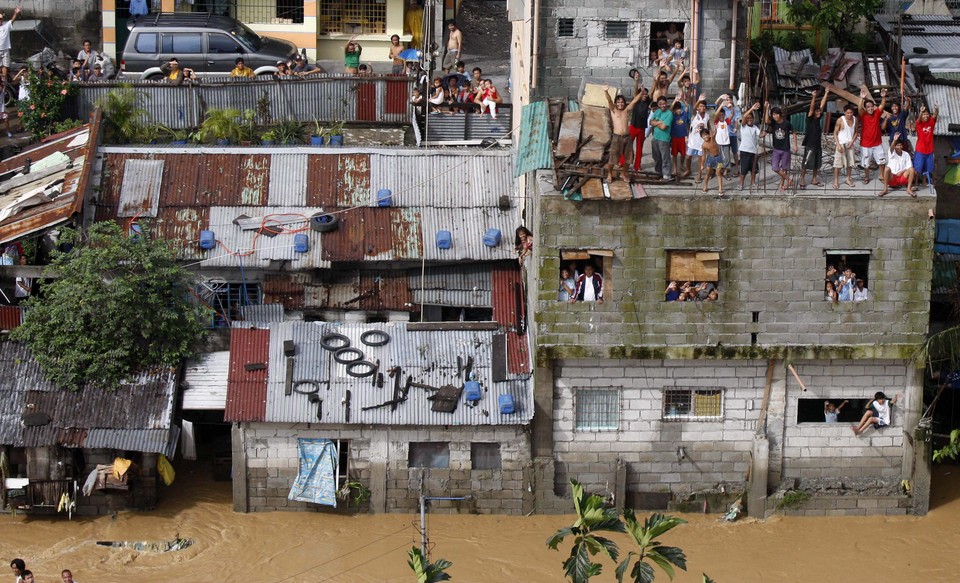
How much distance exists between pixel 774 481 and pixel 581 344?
4.24m

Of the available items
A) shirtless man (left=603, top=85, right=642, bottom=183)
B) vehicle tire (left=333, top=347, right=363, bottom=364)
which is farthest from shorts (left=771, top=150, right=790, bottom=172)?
vehicle tire (left=333, top=347, right=363, bottom=364)

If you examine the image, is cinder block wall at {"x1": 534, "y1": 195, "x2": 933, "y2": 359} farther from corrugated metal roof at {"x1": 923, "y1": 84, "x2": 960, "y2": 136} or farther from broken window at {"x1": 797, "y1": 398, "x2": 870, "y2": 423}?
corrugated metal roof at {"x1": 923, "y1": 84, "x2": 960, "y2": 136}

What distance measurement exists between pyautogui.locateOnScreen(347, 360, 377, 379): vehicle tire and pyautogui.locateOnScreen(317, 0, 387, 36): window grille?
12356 mm

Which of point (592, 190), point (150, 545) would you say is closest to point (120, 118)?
point (150, 545)

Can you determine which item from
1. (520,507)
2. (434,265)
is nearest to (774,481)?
(520,507)

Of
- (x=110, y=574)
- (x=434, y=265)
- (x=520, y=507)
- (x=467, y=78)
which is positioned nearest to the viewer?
(x=110, y=574)

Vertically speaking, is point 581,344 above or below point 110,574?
above

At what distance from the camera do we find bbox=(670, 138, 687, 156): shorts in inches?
1063

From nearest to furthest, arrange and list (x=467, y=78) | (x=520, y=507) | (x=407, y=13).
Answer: (x=520, y=507) < (x=467, y=78) < (x=407, y=13)

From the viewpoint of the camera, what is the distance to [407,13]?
37.4 m

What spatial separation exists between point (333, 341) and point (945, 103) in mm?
13485

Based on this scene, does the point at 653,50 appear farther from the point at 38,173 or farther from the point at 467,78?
the point at 38,173

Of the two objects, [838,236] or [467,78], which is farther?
[467,78]

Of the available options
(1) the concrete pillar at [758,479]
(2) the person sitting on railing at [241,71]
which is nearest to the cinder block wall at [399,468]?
(1) the concrete pillar at [758,479]
